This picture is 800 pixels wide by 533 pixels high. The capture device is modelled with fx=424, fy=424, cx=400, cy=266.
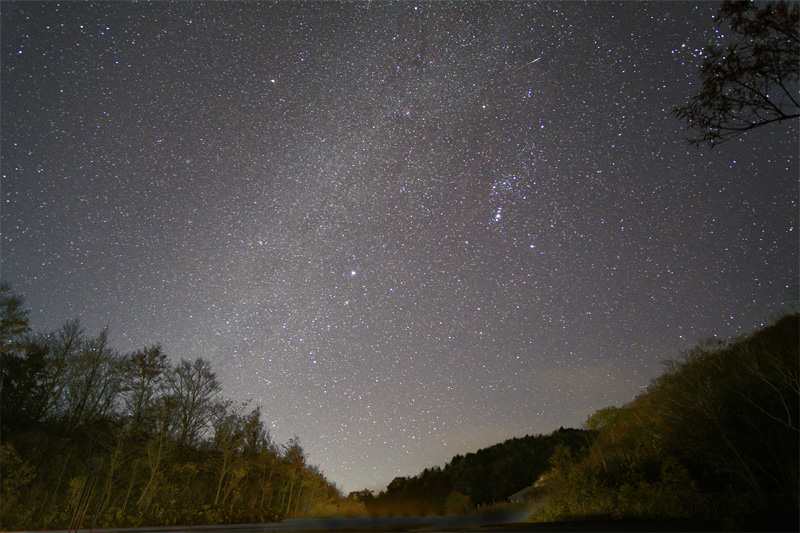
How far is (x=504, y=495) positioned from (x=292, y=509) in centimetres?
6025

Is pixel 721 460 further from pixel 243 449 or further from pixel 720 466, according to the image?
pixel 243 449

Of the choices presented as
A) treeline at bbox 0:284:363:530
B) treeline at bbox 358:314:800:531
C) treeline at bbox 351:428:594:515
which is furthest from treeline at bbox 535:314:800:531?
treeline at bbox 351:428:594:515

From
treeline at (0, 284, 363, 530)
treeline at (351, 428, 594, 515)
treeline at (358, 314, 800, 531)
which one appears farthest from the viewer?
treeline at (351, 428, 594, 515)

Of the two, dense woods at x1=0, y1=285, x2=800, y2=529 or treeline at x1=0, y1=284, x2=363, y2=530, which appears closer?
dense woods at x1=0, y1=285, x2=800, y2=529

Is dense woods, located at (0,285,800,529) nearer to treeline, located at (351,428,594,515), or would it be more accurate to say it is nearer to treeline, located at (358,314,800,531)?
treeline, located at (358,314,800,531)

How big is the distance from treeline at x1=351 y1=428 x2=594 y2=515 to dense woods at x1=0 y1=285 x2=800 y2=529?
1644 inches

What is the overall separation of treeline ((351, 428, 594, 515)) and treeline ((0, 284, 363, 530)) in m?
52.6

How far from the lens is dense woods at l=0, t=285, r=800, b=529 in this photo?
40.9 ft

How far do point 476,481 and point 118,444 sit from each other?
8640 centimetres

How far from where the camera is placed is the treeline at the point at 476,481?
80125 mm

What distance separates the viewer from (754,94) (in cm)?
535

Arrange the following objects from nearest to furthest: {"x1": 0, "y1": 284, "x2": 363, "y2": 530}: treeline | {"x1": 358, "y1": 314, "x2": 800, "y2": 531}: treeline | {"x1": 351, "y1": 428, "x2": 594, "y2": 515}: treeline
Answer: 1. {"x1": 358, "y1": 314, "x2": 800, "y2": 531}: treeline
2. {"x1": 0, "y1": 284, "x2": 363, "y2": 530}: treeline
3. {"x1": 351, "y1": 428, "x2": 594, "y2": 515}: treeline

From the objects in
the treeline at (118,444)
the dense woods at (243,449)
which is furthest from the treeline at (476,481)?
the treeline at (118,444)

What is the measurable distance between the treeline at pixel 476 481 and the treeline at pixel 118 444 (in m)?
→ 52.6
